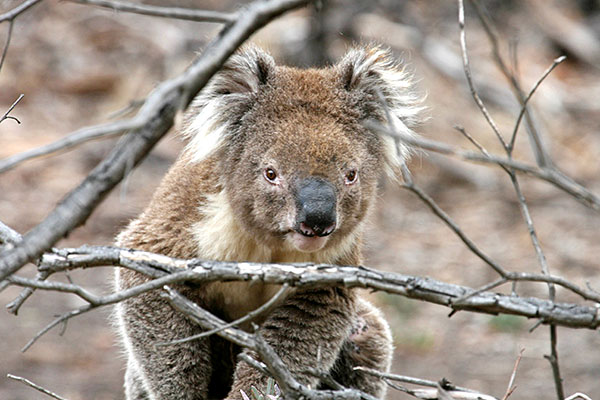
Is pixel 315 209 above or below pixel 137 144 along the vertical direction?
above

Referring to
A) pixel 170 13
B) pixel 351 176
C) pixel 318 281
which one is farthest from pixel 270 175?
pixel 170 13

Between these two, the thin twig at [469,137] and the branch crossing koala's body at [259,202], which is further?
the branch crossing koala's body at [259,202]

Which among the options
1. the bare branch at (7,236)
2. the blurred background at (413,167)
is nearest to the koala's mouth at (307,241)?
the bare branch at (7,236)

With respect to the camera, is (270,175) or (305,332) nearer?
(270,175)

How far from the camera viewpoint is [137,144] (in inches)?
70.7

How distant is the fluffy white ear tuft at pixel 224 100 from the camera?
353cm

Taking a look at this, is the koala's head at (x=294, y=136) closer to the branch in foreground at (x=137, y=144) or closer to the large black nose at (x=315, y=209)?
the large black nose at (x=315, y=209)

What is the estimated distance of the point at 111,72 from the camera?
10062 millimetres

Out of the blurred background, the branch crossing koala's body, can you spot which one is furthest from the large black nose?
the blurred background

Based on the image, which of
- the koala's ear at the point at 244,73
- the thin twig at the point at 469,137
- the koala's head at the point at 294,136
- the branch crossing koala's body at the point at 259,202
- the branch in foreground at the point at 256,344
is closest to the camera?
the thin twig at the point at 469,137

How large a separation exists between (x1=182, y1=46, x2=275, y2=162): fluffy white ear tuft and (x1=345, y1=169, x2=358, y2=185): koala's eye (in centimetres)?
60

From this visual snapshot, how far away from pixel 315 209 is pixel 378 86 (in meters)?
0.99

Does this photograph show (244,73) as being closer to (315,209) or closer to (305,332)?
(315,209)

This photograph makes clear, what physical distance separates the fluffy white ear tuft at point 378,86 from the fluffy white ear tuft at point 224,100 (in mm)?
390
